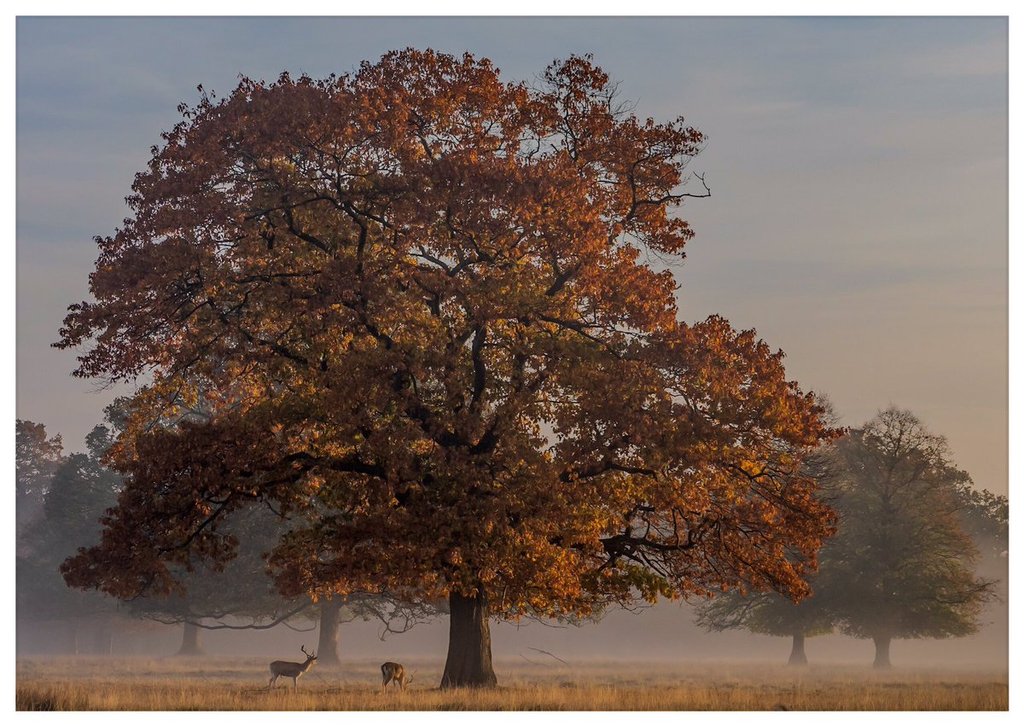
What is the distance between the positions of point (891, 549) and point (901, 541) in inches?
21.7

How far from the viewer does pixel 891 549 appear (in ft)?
157

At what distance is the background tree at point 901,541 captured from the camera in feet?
155

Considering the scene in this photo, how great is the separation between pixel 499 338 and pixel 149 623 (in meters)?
53.4

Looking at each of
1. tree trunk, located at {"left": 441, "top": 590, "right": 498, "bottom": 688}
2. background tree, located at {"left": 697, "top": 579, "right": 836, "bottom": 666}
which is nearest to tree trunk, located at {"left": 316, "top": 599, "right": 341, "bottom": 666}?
background tree, located at {"left": 697, "top": 579, "right": 836, "bottom": 666}

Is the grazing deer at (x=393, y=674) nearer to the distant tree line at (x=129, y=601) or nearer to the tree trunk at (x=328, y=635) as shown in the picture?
the distant tree line at (x=129, y=601)

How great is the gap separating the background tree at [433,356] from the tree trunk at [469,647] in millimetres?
99

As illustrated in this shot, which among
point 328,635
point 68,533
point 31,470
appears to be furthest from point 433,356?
point 31,470

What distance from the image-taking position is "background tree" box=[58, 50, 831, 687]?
25.4 meters

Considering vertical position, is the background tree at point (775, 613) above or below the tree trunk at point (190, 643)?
above

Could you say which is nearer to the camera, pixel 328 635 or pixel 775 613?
pixel 775 613

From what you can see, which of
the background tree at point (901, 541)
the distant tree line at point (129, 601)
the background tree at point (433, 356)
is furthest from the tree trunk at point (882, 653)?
the background tree at point (433, 356)

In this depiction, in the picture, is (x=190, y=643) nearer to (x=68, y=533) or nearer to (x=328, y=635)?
(x=68, y=533)
